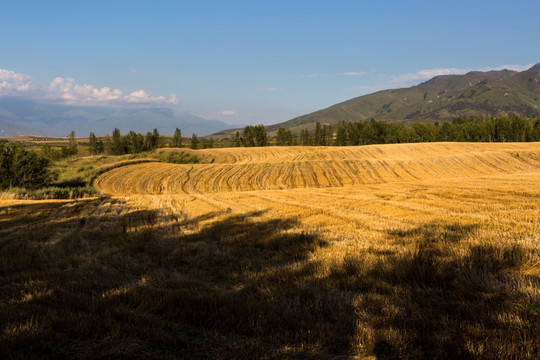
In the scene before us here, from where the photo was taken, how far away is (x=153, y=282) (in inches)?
228

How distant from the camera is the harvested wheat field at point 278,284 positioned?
11.6 feet

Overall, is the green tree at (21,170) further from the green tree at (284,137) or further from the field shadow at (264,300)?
the green tree at (284,137)

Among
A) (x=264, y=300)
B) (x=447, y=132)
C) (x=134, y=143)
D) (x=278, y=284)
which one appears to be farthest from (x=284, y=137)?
(x=264, y=300)

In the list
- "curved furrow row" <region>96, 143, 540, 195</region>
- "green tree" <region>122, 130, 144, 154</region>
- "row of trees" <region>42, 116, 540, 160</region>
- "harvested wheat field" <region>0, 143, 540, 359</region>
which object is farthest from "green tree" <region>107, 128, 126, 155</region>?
"harvested wheat field" <region>0, 143, 540, 359</region>

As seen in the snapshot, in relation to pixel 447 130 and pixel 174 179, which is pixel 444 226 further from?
pixel 447 130

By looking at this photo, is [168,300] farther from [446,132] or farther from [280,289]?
[446,132]

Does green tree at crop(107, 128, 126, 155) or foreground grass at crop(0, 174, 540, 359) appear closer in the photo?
foreground grass at crop(0, 174, 540, 359)

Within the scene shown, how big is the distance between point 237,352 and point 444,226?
8248mm

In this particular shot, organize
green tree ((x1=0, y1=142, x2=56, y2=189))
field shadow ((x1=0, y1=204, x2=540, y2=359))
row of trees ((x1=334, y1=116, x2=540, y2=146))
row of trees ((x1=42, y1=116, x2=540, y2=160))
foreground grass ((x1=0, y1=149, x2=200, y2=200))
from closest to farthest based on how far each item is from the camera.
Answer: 1. field shadow ((x1=0, y1=204, x2=540, y2=359))
2. foreground grass ((x1=0, y1=149, x2=200, y2=200))
3. green tree ((x1=0, y1=142, x2=56, y2=189))
4. row of trees ((x1=334, y1=116, x2=540, y2=146))
5. row of trees ((x1=42, y1=116, x2=540, y2=160))

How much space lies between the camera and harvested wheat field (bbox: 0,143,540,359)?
354cm

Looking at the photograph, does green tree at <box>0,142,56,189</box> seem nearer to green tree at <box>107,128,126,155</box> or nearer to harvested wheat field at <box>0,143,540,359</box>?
harvested wheat field at <box>0,143,540,359</box>

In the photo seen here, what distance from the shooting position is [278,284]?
5582mm

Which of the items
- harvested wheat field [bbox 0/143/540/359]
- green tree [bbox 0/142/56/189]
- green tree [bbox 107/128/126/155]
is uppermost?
green tree [bbox 107/128/126/155]

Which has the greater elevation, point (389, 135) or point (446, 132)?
point (446, 132)
